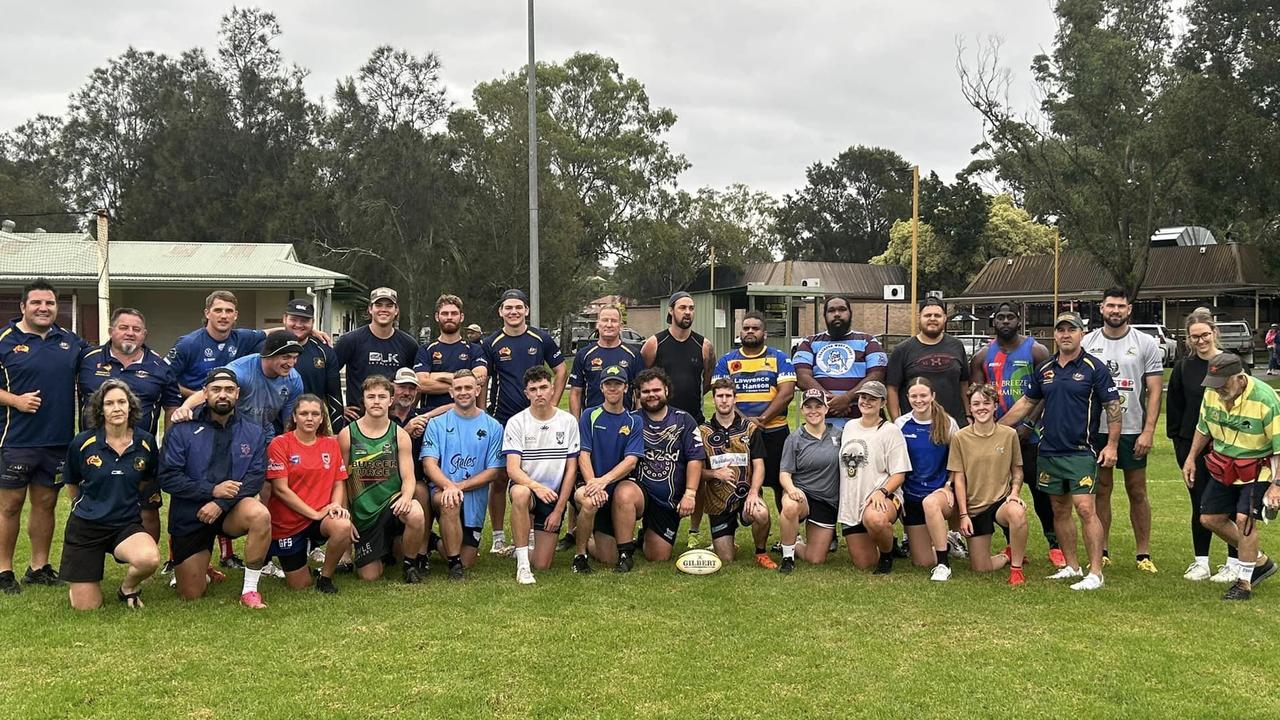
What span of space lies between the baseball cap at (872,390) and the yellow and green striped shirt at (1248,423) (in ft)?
6.92

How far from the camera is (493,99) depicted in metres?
40.2

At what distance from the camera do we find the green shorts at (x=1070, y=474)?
590 centimetres

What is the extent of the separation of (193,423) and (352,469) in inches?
41.3

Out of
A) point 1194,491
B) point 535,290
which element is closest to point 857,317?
point 535,290

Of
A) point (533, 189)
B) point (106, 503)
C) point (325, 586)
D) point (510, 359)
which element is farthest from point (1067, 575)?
point (533, 189)

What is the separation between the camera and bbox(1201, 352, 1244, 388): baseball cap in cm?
558

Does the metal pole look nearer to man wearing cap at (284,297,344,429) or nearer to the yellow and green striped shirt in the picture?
man wearing cap at (284,297,344,429)

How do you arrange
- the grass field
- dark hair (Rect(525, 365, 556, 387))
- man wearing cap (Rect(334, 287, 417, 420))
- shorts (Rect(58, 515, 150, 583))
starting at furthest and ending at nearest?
1. man wearing cap (Rect(334, 287, 417, 420))
2. dark hair (Rect(525, 365, 556, 387))
3. shorts (Rect(58, 515, 150, 583))
4. the grass field

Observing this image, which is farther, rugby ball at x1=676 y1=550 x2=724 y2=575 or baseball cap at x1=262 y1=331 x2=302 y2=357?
rugby ball at x1=676 y1=550 x2=724 y2=575

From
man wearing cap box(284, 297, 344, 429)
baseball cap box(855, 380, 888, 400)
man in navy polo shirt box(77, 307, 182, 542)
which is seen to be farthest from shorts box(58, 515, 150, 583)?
baseball cap box(855, 380, 888, 400)

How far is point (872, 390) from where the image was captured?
248 inches

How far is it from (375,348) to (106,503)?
221 cm

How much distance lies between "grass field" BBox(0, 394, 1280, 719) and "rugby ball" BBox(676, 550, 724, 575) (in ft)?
0.33

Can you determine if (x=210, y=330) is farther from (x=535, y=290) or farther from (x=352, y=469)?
(x=535, y=290)
